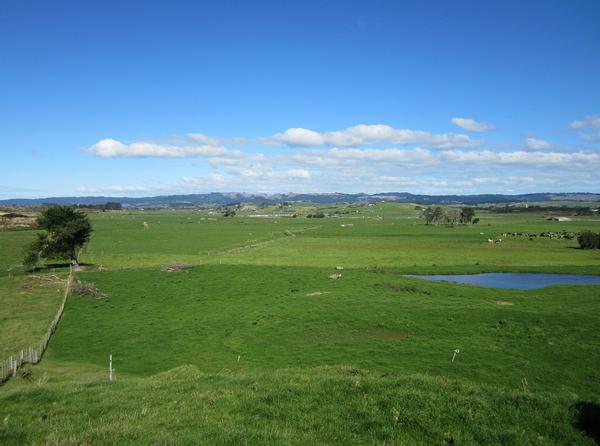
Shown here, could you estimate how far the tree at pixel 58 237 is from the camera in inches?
2901

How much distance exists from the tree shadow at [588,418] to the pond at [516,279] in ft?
185

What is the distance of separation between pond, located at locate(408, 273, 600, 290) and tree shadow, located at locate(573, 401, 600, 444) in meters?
56.4

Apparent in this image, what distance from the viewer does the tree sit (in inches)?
2901

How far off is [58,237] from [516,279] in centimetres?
8232

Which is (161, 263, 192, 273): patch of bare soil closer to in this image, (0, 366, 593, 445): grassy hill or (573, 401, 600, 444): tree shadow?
(0, 366, 593, 445): grassy hill

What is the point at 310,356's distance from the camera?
33812 mm

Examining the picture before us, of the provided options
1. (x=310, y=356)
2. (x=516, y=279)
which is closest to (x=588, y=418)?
(x=310, y=356)

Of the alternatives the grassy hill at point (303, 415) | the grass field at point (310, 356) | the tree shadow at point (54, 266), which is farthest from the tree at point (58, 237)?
the grassy hill at point (303, 415)

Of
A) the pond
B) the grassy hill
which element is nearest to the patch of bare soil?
the pond

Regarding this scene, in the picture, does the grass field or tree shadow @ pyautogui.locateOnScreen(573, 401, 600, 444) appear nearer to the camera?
tree shadow @ pyautogui.locateOnScreen(573, 401, 600, 444)

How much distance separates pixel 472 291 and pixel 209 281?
3951cm

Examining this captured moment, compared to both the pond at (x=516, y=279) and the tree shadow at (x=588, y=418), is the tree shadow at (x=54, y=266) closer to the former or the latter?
the pond at (x=516, y=279)

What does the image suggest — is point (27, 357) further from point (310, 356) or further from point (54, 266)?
point (54, 266)

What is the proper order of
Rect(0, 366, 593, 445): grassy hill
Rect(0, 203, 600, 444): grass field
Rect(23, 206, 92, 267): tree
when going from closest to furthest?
Rect(0, 366, 593, 445): grassy hill, Rect(0, 203, 600, 444): grass field, Rect(23, 206, 92, 267): tree
